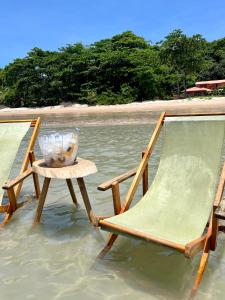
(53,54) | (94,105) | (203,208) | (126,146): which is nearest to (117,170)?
(126,146)

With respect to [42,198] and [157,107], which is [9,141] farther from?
[157,107]

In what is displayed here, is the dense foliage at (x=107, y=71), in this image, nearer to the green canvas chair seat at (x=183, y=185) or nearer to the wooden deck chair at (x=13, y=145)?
the wooden deck chair at (x=13, y=145)

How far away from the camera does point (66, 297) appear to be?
2.45 metres

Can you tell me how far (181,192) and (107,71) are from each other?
33963 mm

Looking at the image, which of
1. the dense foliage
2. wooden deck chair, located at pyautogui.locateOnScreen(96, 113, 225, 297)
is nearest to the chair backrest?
wooden deck chair, located at pyautogui.locateOnScreen(96, 113, 225, 297)

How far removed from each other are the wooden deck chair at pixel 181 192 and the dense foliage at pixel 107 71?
104ft

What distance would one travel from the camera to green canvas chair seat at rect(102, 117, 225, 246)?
8.87 feet

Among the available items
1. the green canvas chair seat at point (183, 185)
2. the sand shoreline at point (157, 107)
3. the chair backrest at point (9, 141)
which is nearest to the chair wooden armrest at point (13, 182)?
the chair backrest at point (9, 141)

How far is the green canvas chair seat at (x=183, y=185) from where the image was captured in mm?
2703

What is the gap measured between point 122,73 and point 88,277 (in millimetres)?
34291

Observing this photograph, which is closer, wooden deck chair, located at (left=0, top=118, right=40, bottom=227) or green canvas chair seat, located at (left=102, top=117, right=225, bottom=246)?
green canvas chair seat, located at (left=102, top=117, right=225, bottom=246)

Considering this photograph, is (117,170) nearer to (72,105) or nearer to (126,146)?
(126,146)

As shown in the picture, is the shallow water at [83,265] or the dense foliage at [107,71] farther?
the dense foliage at [107,71]

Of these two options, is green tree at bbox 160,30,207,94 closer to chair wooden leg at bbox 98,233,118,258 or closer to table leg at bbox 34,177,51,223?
table leg at bbox 34,177,51,223
